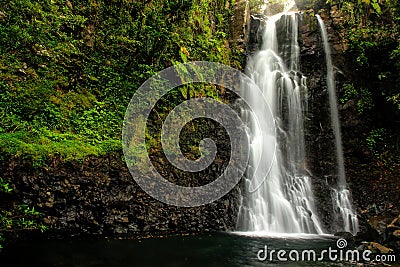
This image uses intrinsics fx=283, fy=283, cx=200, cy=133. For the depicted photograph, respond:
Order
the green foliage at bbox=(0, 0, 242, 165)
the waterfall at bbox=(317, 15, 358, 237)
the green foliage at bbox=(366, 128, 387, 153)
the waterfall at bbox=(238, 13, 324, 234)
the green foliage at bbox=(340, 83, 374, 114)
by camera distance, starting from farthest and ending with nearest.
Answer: the green foliage at bbox=(340, 83, 374, 114)
the green foliage at bbox=(366, 128, 387, 153)
the waterfall at bbox=(317, 15, 358, 237)
the waterfall at bbox=(238, 13, 324, 234)
the green foliage at bbox=(0, 0, 242, 165)

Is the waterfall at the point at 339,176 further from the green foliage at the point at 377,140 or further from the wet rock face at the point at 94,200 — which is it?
the wet rock face at the point at 94,200

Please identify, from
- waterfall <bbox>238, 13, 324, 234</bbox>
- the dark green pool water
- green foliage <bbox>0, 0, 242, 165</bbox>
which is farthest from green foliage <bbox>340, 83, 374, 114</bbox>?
the dark green pool water

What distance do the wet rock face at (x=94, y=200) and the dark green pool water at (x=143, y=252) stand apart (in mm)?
595

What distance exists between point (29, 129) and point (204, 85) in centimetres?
597

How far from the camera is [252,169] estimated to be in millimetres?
10492

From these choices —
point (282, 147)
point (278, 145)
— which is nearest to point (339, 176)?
point (282, 147)

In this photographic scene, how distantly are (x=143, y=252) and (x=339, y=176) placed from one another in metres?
8.95

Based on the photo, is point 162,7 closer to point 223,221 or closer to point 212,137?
point 212,137

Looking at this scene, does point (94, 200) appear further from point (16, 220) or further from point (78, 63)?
point (78, 63)

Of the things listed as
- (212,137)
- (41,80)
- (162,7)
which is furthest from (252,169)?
(41,80)

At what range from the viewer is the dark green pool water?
16.5 ft

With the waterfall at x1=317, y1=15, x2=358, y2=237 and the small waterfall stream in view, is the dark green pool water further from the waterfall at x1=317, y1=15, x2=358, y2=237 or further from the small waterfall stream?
the waterfall at x1=317, y1=15, x2=358, y2=237

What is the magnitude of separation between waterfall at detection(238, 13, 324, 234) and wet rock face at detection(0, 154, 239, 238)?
2.70 m

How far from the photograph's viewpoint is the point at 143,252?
5809 millimetres
